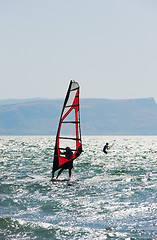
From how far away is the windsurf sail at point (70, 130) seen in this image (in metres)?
15.3

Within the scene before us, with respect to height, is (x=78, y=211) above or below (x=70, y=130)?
below

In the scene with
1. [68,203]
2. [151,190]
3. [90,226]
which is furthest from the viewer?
[151,190]

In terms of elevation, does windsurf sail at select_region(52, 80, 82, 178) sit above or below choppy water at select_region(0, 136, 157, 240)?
above

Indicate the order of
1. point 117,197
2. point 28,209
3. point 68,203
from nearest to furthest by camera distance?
1. point 28,209
2. point 68,203
3. point 117,197

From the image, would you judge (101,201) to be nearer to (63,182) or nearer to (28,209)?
(28,209)

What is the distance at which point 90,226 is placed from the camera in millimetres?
8820

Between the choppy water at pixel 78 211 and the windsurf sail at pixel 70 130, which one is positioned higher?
the windsurf sail at pixel 70 130

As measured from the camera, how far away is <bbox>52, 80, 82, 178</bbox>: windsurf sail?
1531cm

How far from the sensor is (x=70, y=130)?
15.6 m

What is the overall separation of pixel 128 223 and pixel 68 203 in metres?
2.95

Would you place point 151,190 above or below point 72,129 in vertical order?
below

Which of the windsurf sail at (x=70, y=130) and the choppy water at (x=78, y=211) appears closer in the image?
the choppy water at (x=78, y=211)

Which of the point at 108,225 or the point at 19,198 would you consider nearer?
the point at 108,225

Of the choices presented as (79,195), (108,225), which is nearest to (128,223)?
(108,225)
